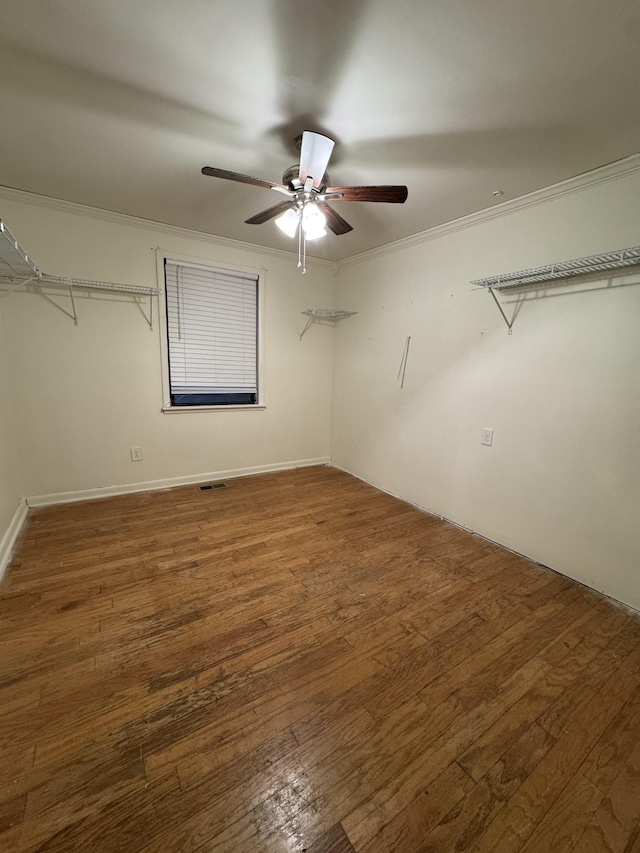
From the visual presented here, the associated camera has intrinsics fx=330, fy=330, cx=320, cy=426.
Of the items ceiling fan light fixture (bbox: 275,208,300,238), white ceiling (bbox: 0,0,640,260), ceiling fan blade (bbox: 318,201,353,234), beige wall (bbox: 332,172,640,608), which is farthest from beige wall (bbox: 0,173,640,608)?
ceiling fan light fixture (bbox: 275,208,300,238)

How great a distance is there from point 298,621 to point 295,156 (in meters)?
2.54

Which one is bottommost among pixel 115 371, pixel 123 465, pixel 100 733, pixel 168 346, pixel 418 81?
pixel 100 733

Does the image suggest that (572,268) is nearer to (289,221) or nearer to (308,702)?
(289,221)

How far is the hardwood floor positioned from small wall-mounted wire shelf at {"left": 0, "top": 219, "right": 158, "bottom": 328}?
1.84m

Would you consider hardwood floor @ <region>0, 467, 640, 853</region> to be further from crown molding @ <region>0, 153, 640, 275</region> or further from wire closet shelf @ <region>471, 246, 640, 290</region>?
crown molding @ <region>0, 153, 640, 275</region>

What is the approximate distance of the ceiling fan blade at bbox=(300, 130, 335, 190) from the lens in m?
1.43

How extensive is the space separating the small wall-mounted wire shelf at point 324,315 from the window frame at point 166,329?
0.54 meters

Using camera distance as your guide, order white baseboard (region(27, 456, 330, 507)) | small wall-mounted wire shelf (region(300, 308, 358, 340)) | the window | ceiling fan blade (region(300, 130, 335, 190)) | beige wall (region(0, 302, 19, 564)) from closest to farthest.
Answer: ceiling fan blade (region(300, 130, 335, 190))
beige wall (region(0, 302, 19, 564))
white baseboard (region(27, 456, 330, 507))
the window
small wall-mounted wire shelf (region(300, 308, 358, 340))

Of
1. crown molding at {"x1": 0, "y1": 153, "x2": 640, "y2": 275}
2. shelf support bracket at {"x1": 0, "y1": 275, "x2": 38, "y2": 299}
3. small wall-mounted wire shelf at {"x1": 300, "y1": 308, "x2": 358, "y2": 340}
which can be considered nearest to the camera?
crown molding at {"x1": 0, "y1": 153, "x2": 640, "y2": 275}

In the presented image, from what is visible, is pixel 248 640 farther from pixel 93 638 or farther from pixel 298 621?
pixel 93 638

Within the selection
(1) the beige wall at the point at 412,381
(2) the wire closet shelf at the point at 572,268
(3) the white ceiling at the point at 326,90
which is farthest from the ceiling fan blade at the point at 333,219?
A: (1) the beige wall at the point at 412,381

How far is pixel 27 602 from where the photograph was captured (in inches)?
68.7

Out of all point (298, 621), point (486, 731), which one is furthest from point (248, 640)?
point (486, 731)

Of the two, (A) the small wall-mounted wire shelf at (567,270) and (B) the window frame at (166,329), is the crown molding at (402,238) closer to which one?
(B) the window frame at (166,329)
